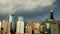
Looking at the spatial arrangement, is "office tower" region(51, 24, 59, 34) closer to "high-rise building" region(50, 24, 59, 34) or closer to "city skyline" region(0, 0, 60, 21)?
"high-rise building" region(50, 24, 59, 34)

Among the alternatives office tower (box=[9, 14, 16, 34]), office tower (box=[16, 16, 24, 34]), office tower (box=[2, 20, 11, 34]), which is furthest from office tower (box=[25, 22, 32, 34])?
office tower (box=[2, 20, 11, 34])

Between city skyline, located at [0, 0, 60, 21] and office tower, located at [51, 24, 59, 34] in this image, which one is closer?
office tower, located at [51, 24, 59, 34]

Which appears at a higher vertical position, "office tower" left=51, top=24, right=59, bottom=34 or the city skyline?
the city skyline

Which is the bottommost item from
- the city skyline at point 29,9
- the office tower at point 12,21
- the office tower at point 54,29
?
the office tower at point 54,29

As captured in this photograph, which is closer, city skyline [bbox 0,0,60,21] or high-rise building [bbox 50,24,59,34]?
high-rise building [bbox 50,24,59,34]

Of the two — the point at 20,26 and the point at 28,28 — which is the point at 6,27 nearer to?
the point at 20,26

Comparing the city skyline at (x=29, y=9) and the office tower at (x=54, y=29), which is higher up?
the city skyline at (x=29, y=9)

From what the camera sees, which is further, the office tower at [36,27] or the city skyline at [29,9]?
the city skyline at [29,9]

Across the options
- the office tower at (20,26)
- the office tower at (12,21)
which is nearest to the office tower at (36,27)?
the office tower at (20,26)

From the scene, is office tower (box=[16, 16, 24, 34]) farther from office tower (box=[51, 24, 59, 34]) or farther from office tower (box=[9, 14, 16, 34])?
office tower (box=[51, 24, 59, 34])

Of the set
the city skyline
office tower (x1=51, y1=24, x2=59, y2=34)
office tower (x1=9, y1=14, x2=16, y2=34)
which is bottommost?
office tower (x1=51, y1=24, x2=59, y2=34)

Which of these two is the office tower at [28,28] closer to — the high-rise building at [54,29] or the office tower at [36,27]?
the office tower at [36,27]

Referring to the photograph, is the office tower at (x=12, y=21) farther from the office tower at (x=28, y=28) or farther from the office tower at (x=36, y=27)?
the office tower at (x=36, y=27)

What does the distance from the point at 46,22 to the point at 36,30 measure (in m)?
0.25
